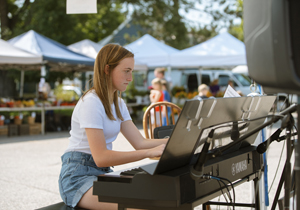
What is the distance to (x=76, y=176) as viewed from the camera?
2143 millimetres

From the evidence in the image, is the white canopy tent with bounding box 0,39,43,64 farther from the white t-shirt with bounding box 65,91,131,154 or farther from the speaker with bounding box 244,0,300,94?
the speaker with bounding box 244,0,300,94

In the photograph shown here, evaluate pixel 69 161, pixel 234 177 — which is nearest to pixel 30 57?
pixel 69 161

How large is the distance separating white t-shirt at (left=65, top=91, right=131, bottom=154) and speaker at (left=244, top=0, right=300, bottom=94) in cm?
106

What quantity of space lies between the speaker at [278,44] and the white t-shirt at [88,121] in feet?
3.49

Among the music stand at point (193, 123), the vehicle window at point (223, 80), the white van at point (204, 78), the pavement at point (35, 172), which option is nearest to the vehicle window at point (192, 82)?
the white van at point (204, 78)

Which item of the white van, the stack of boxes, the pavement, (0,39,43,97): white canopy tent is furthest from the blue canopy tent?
the white van

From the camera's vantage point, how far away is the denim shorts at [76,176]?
2069 mm

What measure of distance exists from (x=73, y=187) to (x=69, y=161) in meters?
0.18

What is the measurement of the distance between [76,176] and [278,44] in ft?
4.63

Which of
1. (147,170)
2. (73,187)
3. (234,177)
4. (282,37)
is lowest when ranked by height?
(73,187)

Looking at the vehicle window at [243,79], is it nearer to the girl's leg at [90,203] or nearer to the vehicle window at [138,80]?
the vehicle window at [138,80]

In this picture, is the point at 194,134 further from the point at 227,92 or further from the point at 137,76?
the point at 137,76

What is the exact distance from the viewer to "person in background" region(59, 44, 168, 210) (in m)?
2.00

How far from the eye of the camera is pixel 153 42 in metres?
13.5
